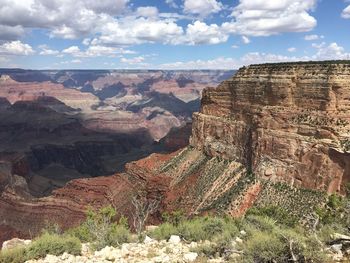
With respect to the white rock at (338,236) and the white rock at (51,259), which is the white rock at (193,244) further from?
the white rock at (338,236)

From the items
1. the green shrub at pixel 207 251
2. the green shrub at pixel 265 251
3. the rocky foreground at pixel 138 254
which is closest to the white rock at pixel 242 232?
the rocky foreground at pixel 138 254

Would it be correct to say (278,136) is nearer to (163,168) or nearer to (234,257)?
(163,168)

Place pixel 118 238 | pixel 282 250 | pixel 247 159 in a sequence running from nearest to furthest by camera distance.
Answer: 1. pixel 282 250
2. pixel 118 238
3. pixel 247 159

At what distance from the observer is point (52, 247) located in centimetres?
2117

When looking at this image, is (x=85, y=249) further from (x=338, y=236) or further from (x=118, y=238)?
(x=338, y=236)

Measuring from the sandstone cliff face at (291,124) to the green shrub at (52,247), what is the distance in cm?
2843

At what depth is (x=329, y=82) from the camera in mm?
44250

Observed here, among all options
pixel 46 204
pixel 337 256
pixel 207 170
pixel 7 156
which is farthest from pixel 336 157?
pixel 7 156

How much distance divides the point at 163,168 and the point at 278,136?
70.4ft

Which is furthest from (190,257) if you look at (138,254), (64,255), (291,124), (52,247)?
(291,124)

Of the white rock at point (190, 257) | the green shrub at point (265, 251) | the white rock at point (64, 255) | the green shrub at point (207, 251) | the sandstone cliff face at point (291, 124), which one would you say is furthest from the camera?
the sandstone cliff face at point (291, 124)

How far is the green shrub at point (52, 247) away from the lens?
20.7 meters

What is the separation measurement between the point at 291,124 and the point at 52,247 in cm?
3222

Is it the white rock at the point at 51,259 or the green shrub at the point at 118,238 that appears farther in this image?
the green shrub at the point at 118,238
